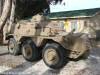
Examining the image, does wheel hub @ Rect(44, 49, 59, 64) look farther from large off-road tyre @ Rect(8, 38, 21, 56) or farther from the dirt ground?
large off-road tyre @ Rect(8, 38, 21, 56)

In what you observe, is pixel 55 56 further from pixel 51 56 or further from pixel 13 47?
pixel 13 47

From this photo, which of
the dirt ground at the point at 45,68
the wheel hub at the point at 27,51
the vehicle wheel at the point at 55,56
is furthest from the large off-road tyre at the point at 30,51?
the vehicle wheel at the point at 55,56

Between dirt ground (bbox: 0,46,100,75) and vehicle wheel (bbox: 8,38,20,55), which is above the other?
vehicle wheel (bbox: 8,38,20,55)

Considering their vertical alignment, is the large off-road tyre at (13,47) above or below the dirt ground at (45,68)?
above

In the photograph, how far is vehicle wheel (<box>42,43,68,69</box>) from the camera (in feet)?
33.6

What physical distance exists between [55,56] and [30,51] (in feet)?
5.33

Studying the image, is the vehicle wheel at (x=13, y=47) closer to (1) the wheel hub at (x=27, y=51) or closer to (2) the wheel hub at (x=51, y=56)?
(1) the wheel hub at (x=27, y=51)

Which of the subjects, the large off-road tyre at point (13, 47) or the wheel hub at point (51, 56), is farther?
→ the large off-road tyre at point (13, 47)

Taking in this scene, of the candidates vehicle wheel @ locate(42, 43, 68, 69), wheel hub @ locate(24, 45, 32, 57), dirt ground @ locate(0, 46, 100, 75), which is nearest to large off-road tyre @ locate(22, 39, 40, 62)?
wheel hub @ locate(24, 45, 32, 57)

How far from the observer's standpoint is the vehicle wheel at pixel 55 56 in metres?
10.2

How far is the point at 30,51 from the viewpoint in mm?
11617

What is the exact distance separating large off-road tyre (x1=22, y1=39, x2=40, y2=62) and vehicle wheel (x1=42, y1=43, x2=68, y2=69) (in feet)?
2.65

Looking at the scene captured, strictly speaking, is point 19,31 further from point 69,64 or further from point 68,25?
point 68,25

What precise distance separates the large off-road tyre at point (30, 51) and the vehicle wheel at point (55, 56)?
809 millimetres
